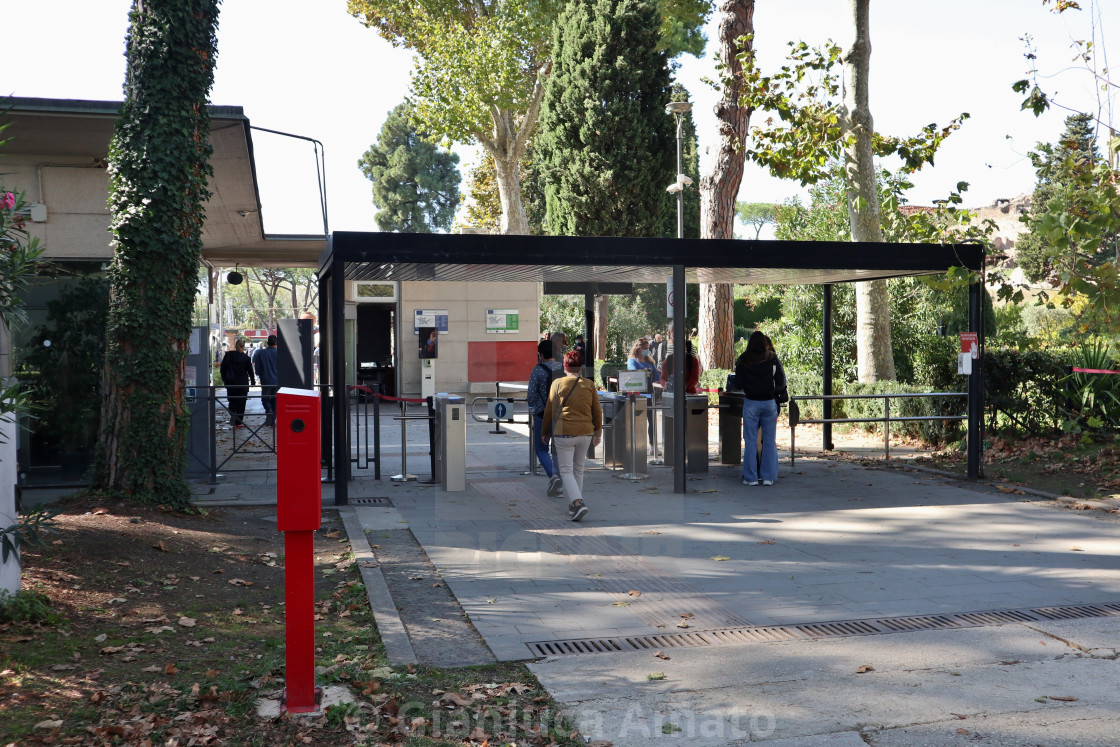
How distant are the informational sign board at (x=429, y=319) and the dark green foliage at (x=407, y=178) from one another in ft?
122

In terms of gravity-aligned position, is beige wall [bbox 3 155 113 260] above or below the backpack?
above

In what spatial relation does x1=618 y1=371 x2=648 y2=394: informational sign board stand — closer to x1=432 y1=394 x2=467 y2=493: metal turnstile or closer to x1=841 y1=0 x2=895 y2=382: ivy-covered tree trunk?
x1=432 y1=394 x2=467 y2=493: metal turnstile

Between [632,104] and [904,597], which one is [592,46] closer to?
[632,104]

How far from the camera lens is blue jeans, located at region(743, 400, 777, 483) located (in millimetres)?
11172

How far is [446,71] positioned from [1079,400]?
22.0m

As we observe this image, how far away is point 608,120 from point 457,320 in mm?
7732

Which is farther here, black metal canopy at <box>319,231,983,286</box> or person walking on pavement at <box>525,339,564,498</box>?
person walking on pavement at <box>525,339,564,498</box>

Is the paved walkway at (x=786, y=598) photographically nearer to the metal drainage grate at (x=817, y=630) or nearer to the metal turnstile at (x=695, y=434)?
the metal drainage grate at (x=817, y=630)

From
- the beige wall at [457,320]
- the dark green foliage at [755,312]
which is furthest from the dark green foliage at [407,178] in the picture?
the beige wall at [457,320]

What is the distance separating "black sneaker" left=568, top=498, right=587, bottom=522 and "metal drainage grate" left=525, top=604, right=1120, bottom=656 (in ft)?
11.5

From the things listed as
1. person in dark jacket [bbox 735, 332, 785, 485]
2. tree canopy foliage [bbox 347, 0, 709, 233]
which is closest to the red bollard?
person in dark jacket [bbox 735, 332, 785, 485]

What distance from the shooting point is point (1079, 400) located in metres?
13.0

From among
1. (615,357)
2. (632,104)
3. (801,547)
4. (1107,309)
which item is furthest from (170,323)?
(615,357)

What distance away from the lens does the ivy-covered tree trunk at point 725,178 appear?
21.0 m
